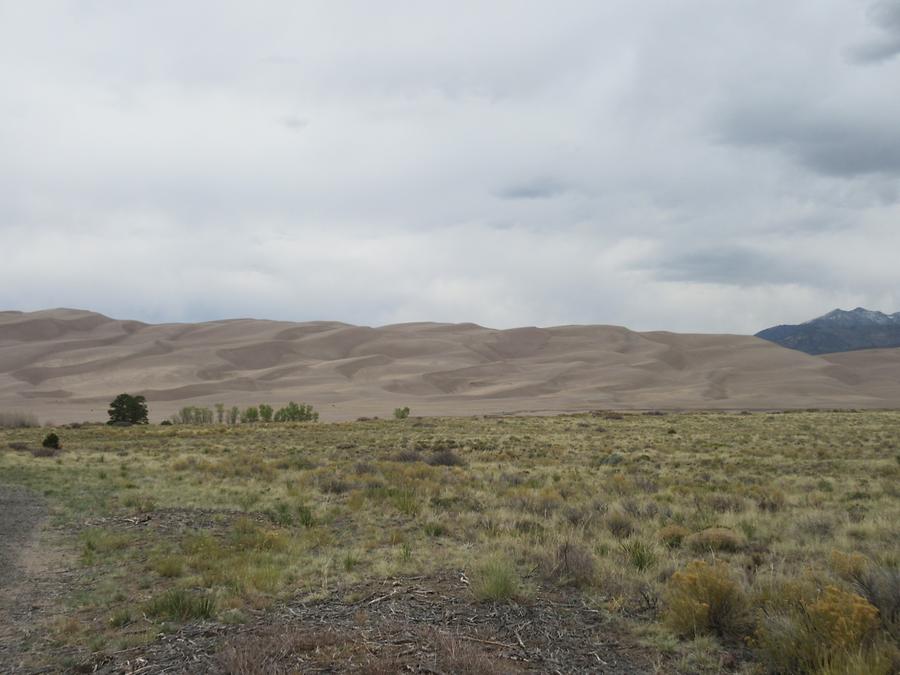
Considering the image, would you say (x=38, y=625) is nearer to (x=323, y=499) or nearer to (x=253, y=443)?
(x=323, y=499)

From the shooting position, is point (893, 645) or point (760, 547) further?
point (760, 547)

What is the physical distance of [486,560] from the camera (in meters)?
8.53

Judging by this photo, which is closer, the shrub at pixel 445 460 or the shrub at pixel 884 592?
the shrub at pixel 884 592

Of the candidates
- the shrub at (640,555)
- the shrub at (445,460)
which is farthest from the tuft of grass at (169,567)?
the shrub at (445,460)

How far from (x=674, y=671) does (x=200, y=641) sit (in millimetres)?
4207

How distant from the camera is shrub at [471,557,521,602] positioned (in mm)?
7188

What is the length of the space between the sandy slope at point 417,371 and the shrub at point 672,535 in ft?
262

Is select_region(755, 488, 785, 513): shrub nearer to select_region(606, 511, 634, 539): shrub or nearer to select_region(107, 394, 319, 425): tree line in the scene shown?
select_region(606, 511, 634, 539): shrub

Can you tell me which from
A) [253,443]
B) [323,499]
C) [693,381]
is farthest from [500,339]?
[323,499]

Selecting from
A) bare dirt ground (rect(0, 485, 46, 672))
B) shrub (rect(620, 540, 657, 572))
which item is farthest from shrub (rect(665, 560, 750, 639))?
bare dirt ground (rect(0, 485, 46, 672))

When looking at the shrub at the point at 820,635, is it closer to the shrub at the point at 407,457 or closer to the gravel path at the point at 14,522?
the gravel path at the point at 14,522

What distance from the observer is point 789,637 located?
5559 mm

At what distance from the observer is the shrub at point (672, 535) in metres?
10.4

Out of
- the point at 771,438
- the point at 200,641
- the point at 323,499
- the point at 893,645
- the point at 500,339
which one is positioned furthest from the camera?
the point at 500,339
